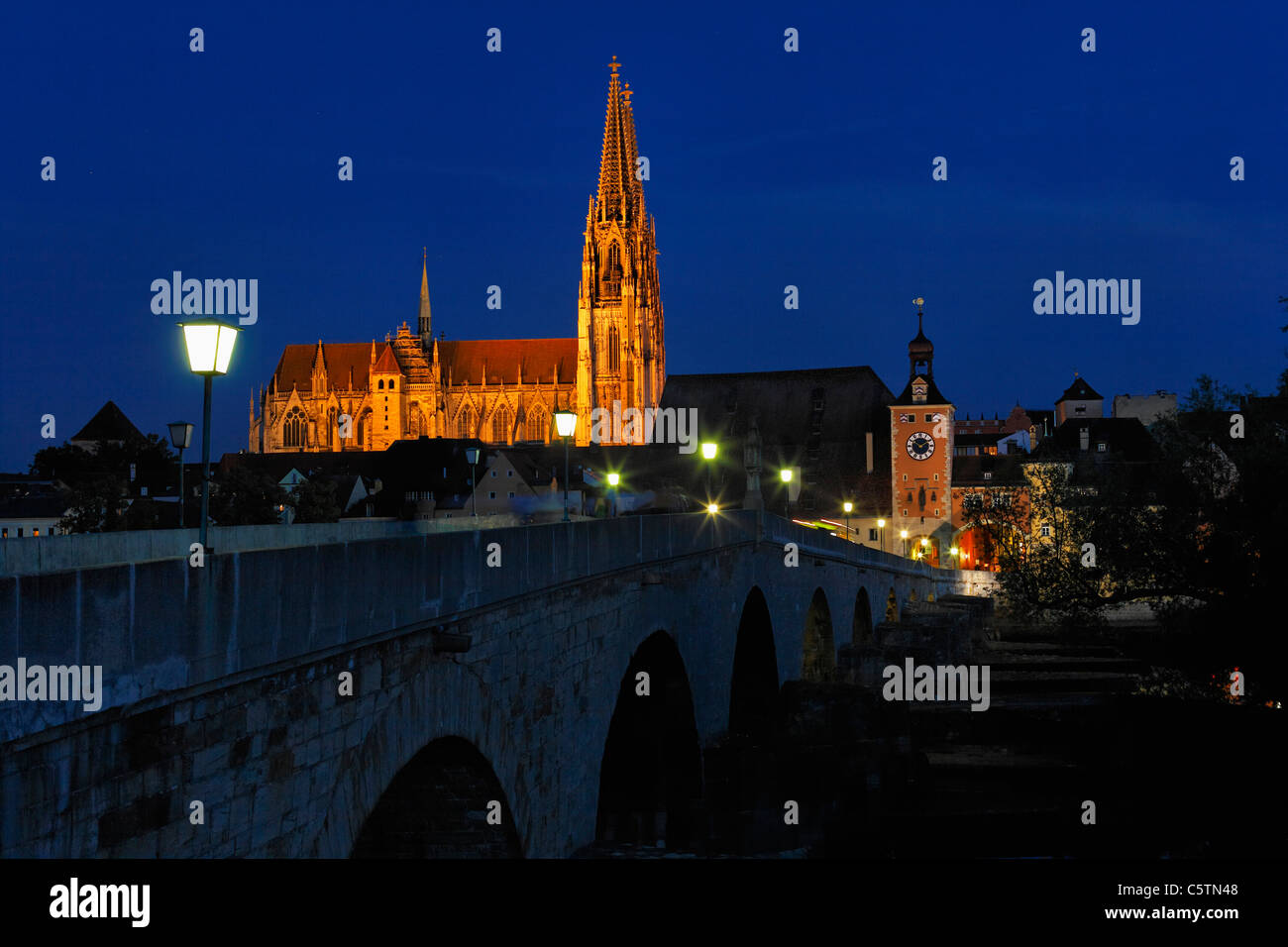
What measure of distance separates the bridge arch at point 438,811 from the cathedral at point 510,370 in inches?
5305

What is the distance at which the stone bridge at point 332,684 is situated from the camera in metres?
6.02

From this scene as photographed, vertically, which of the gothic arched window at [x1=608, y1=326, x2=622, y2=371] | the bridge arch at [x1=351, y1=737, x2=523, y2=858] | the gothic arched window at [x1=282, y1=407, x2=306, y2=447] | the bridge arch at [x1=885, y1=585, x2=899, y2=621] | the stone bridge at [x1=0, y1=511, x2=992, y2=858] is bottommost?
the bridge arch at [x1=885, y1=585, x2=899, y2=621]

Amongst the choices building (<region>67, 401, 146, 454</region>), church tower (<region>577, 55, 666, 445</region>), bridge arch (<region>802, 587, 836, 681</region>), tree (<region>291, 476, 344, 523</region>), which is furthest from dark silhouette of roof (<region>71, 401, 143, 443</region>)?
bridge arch (<region>802, 587, 836, 681</region>)

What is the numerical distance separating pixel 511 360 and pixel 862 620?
130m

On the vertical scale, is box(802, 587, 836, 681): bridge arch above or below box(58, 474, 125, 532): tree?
below

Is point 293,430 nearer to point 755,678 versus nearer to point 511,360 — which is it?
point 511,360

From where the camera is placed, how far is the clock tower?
111 metres

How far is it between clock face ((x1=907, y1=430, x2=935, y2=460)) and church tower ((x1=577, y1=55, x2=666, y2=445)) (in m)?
43.1

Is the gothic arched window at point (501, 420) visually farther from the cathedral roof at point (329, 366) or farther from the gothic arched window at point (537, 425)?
the cathedral roof at point (329, 366)

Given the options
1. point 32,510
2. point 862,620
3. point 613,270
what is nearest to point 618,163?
point 613,270

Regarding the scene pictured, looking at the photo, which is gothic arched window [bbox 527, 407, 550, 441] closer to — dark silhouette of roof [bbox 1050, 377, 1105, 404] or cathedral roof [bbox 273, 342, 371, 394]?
cathedral roof [bbox 273, 342, 371, 394]

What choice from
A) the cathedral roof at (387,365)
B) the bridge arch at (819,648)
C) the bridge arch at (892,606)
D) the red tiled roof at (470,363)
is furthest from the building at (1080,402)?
the bridge arch at (819,648)

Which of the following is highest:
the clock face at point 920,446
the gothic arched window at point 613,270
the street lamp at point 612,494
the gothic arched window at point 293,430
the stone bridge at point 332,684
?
the gothic arched window at point 613,270
